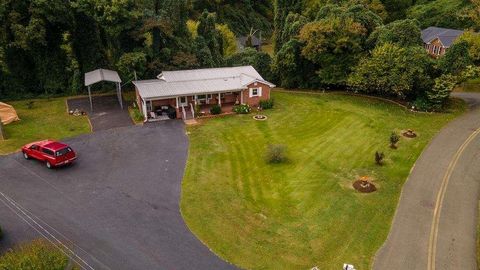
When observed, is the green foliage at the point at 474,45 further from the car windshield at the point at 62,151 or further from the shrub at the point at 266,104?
the car windshield at the point at 62,151

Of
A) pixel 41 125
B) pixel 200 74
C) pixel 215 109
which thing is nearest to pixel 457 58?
pixel 215 109

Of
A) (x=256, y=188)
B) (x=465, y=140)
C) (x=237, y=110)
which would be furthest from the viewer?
(x=237, y=110)

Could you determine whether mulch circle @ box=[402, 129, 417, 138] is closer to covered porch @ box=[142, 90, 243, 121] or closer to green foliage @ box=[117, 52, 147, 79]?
covered porch @ box=[142, 90, 243, 121]

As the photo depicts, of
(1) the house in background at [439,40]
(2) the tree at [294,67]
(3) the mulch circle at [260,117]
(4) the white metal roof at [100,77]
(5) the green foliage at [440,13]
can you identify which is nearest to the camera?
(3) the mulch circle at [260,117]

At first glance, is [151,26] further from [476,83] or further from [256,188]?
[476,83]

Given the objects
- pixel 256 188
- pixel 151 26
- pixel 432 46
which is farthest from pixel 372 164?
pixel 432 46


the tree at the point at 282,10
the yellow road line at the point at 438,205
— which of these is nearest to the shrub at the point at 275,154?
the yellow road line at the point at 438,205

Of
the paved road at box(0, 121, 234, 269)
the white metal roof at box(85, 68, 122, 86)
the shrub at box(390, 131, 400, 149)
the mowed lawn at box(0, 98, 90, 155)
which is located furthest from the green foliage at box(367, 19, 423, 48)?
the mowed lawn at box(0, 98, 90, 155)
